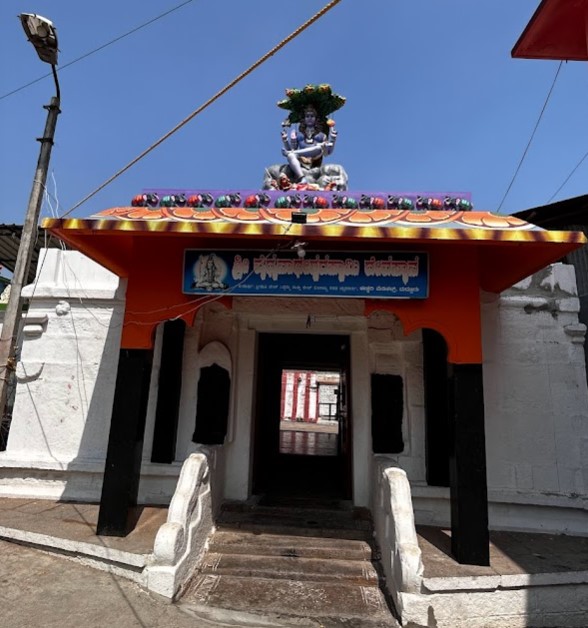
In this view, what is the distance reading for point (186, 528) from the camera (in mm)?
4172

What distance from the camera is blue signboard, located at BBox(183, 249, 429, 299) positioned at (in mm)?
4602

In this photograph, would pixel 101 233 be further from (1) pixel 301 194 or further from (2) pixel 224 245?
(1) pixel 301 194

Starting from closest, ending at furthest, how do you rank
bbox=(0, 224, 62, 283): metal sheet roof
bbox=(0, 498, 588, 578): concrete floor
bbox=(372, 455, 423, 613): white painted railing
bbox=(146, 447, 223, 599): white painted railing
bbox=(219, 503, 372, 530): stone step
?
bbox=(372, 455, 423, 613): white painted railing → bbox=(146, 447, 223, 599): white painted railing → bbox=(0, 498, 588, 578): concrete floor → bbox=(219, 503, 372, 530): stone step → bbox=(0, 224, 62, 283): metal sheet roof

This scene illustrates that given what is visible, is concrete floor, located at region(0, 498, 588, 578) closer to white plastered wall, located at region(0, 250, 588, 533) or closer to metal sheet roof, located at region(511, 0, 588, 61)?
white plastered wall, located at region(0, 250, 588, 533)

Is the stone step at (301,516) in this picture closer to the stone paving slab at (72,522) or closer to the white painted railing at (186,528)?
the white painted railing at (186,528)

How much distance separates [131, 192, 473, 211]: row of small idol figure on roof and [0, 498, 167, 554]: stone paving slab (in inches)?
141

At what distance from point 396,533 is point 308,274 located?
2587mm

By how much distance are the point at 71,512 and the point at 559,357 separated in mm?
6512

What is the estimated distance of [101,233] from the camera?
4.36m

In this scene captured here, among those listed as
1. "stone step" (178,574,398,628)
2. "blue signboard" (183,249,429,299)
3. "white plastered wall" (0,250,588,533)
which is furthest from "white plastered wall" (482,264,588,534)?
"stone step" (178,574,398,628)

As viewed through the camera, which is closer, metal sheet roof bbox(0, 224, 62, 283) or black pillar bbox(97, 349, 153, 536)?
black pillar bbox(97, 349, 153, 536)

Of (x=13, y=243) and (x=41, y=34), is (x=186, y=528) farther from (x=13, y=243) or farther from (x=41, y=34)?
(x=13, y=243)

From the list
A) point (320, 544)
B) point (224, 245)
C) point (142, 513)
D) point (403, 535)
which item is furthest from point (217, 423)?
point (403, 535)

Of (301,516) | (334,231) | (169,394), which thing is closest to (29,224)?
(169,394)
